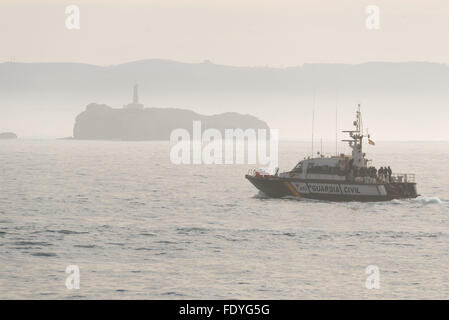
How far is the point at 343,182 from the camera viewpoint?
64875mm

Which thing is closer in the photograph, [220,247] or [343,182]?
[220,247]

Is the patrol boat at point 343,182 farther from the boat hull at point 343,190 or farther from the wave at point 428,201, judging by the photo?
the wave at point 428,201

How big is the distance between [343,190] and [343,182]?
74cm

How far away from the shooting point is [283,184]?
67125mm

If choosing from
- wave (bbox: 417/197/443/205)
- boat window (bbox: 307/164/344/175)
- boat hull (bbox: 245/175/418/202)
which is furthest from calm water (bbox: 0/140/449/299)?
boat window (bbox: 307/164/344/175)

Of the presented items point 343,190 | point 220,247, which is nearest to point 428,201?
point 343,190

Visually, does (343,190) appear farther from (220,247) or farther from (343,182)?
(220,247)

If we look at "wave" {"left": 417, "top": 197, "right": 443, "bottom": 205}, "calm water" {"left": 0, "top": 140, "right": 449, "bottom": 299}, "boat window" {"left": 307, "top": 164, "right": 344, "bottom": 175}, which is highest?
"boat window" {"left": 307, "top": 164, "right": 344, "bottom": 175}

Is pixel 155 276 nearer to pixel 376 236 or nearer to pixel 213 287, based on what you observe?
pixel 213 287

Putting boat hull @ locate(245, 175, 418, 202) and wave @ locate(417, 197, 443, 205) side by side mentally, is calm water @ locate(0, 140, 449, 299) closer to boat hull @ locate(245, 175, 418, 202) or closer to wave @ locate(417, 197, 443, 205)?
wave @ locate(417, 197, 443, 205)

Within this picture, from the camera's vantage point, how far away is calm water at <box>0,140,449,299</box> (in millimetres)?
31641

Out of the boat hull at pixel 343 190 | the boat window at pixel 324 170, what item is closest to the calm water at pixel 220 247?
the boat hull at pixel 343 190

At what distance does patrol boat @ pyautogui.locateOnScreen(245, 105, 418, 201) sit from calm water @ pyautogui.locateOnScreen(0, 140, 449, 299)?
47.3 inches
